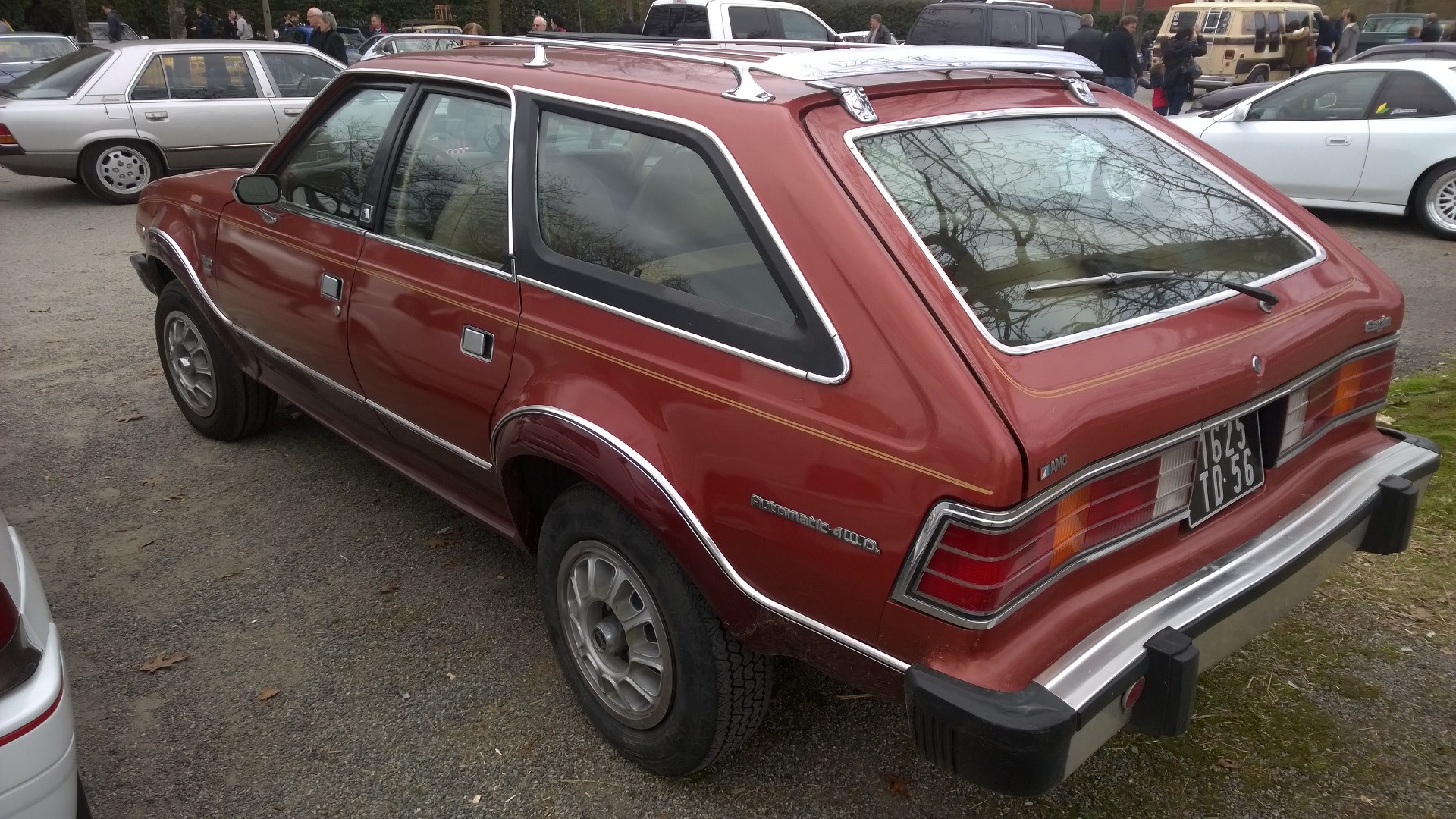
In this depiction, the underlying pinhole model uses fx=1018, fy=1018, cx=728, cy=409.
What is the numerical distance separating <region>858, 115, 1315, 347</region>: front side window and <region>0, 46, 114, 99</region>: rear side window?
37.1 feet

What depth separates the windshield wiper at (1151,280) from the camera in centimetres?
233

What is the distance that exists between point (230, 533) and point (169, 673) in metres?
0.93

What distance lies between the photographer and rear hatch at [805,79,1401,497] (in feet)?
6.73

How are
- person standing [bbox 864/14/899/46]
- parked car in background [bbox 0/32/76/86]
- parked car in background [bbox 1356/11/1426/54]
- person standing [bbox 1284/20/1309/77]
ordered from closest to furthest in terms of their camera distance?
parked car in background [bbox 0/32/76/86], person standing [bbox 864/14/899/46], person standing [bbox 1284/20/1309/77], parked car in background [bbox 1356/11/1426/54]

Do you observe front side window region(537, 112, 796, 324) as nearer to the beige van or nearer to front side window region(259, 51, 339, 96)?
front side window region(259, 51, 339, 96)

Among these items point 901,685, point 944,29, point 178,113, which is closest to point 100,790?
point 901,685

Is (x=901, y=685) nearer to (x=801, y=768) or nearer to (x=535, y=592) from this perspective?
(x=801, y=768)

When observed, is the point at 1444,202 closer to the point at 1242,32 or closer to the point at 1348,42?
the point at 1348,42

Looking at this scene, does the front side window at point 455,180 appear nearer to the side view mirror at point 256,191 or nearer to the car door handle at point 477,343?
the car door handle at point 477,343

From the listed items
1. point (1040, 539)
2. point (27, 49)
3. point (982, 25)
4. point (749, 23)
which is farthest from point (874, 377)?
point (27, 49)

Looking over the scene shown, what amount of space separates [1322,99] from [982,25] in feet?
23.1

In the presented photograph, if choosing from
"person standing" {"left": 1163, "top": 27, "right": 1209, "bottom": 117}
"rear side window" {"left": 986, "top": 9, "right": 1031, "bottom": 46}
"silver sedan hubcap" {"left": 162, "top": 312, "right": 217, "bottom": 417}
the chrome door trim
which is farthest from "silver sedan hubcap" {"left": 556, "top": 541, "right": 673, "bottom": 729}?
"rear side window" {"left": 986, "top": 9, "right": 1031, "bottom": 46}

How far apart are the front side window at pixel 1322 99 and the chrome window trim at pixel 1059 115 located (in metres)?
7.51

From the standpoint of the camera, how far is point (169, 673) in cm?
320
